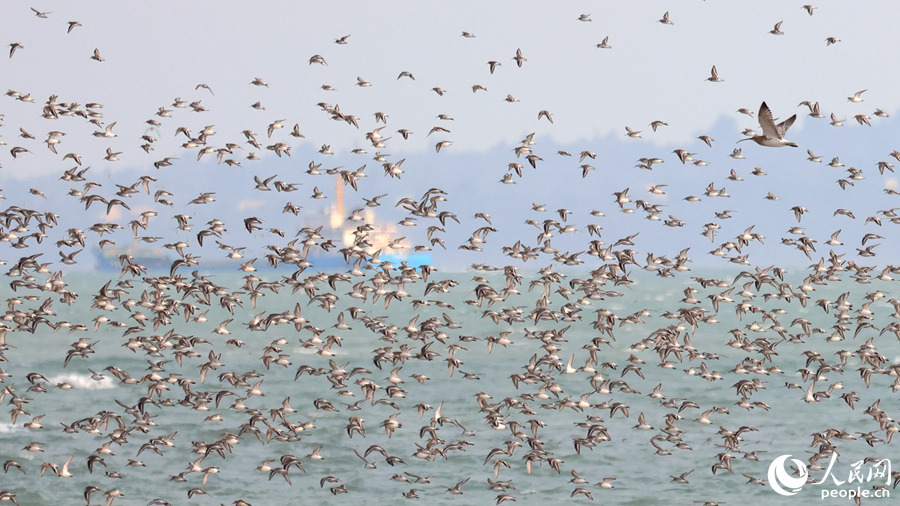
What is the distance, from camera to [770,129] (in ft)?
93.2

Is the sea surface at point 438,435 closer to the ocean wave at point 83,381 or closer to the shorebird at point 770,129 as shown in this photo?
the ocean wave at point 83,381

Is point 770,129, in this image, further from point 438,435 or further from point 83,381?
point 83,381

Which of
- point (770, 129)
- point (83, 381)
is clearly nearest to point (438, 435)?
point (770, 129)

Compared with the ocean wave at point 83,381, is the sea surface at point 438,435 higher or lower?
lower

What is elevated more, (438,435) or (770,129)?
(770,129)

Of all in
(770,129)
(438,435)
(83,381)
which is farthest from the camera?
(83,381)

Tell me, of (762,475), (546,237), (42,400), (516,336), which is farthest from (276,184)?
(516,336)

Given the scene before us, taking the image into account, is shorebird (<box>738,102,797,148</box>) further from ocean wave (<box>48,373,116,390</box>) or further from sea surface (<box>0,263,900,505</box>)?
ocean wave (<box>48,373,116,390</box>)

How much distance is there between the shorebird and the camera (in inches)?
1075

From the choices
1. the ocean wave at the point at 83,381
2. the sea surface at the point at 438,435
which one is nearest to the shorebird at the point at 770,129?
the sea surface at the point at 438,435

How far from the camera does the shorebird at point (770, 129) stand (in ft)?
89.6

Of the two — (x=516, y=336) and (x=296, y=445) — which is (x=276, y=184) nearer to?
(x=296, y=445)

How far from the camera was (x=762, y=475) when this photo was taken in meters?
44.0

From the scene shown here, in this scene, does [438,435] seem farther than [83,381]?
No
